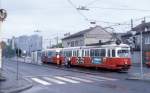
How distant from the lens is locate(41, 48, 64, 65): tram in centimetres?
7212

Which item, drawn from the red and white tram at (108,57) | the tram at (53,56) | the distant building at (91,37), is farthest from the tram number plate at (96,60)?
the distant building at (91,37)

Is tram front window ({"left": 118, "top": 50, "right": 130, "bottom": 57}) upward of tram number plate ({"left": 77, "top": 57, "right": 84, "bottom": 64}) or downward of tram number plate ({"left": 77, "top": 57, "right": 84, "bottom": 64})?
upward

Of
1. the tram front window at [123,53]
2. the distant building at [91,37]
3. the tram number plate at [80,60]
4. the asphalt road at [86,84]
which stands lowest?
the asphalt road at [86,84]

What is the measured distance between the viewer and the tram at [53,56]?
7212 centimetres

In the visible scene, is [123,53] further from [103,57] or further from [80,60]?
[80,60]

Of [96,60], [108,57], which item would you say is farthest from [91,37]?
[108,57]

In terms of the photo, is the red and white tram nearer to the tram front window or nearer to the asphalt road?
the tram front window

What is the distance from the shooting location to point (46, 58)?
8275cm

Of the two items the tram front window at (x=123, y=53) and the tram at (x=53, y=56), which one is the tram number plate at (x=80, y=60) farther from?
the tram at (x=53, y=56)

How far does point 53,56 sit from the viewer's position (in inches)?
3017

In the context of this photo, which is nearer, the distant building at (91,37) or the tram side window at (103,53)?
the tram side window at (103,53)

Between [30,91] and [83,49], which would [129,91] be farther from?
[83,49]

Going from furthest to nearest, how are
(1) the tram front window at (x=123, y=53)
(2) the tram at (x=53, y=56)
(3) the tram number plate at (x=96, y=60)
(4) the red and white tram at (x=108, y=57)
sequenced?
(2) the tram at (x=53, y=56), (3) the tram number plate at (x=96, y=60), (1) the tram front window at (x=123, y=53), (4) the red and white tram at (x=108, y=57)

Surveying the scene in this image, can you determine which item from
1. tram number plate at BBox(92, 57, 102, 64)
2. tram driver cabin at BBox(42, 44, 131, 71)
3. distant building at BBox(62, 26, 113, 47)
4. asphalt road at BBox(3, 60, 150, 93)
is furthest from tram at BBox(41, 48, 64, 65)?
asphalt road at BBox(3, 60, 150, 93)
